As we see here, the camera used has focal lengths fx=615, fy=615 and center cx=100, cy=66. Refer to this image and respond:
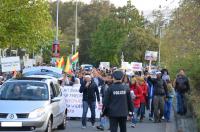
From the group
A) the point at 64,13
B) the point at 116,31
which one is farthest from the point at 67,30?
the point at 116,31

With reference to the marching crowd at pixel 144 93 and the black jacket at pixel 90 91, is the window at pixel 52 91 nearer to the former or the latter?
the marching crowd at pixel 144 93

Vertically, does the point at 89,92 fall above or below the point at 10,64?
below

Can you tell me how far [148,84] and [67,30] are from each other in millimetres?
89093

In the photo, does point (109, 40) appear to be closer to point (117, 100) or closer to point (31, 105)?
point (31, 105)

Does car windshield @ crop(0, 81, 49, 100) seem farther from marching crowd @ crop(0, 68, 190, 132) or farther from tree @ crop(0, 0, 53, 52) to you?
tree @ crop(0, 0, 53, 52)

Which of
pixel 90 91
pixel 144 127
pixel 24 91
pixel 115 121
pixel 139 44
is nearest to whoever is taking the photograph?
pixel 115 121

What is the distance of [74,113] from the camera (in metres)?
→ 21.8

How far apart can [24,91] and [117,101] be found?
4307 millimetres

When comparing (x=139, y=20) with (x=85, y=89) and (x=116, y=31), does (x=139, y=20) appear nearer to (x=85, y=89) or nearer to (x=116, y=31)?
(x=116, y=31)

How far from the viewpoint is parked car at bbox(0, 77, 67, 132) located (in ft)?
48.0

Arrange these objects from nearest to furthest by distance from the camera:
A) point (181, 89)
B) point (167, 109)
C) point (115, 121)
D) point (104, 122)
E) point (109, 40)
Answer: point (115, 121)
point (104, 122)
point (167, 109)
point (181, 89)
point (109, 40)

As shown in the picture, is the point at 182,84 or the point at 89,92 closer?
the point at 89,92

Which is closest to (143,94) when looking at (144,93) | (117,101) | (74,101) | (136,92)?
(144,93)

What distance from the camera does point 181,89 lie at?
22328 mm
